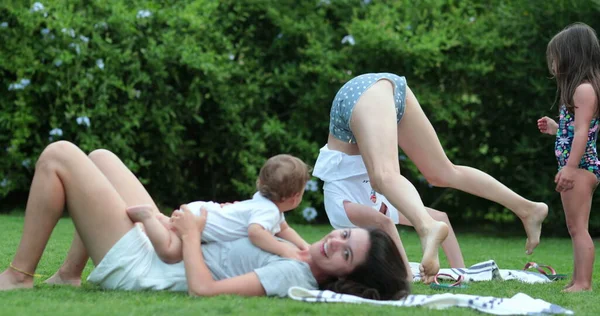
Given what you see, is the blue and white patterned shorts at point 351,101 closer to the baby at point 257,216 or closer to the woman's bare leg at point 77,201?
the baby at point 257,216

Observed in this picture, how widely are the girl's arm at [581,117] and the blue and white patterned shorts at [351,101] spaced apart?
898mm

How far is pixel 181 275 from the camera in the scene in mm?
4043

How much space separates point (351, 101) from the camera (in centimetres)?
488

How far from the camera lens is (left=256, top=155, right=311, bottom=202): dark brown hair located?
3.87 m

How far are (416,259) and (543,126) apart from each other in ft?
5.04

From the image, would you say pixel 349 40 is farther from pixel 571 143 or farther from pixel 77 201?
pixel 77 201

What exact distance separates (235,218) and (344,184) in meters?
1.24

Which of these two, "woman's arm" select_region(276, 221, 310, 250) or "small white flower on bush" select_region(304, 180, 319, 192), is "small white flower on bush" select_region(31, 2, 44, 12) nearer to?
"small white flower on bush" select_region(304, 180, 319, 192)

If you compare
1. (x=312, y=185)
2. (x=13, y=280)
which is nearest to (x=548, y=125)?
(x=13, y=280)

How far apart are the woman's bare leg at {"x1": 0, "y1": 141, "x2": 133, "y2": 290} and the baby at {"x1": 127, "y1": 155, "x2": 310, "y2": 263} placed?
0.30 feet

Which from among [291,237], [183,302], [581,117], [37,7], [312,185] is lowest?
[312,185]

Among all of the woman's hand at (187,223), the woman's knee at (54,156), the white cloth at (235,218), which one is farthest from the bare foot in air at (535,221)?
the woman's knee at (54,156)

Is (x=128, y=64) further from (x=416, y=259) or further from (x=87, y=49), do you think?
(x=416, y=259)

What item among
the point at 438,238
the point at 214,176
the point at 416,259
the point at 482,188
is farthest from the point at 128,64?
the point at 438,238
